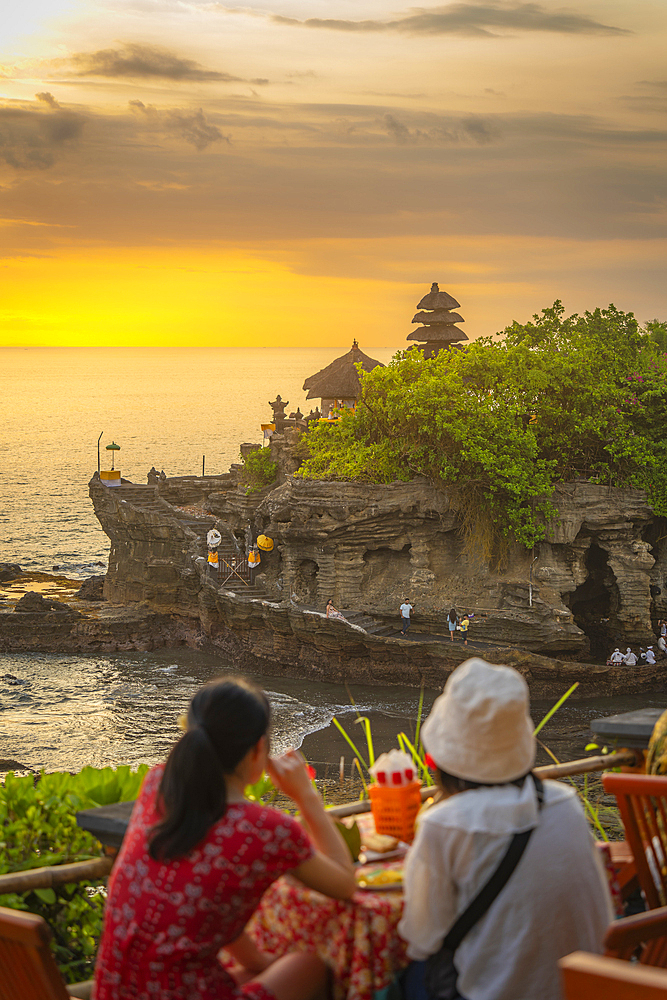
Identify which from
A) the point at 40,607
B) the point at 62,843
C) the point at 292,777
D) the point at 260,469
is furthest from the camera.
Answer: the point at 40,607

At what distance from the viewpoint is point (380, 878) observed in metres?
3.25

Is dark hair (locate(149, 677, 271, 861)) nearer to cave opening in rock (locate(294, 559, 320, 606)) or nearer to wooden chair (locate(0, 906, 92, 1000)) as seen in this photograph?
wooden chair (locate(0, 906, 92, 1000))

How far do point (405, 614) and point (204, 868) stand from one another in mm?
28362

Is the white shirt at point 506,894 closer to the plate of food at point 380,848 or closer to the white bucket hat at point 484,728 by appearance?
the white bucket hat at point 484,728

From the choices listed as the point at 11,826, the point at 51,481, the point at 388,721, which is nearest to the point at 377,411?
the point at 388,721

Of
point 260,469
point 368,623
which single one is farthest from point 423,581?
point 260,469

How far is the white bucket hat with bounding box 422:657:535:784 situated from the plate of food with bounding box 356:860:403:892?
0.54m

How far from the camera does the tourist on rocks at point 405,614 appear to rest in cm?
3091

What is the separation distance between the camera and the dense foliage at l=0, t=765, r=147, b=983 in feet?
13.4

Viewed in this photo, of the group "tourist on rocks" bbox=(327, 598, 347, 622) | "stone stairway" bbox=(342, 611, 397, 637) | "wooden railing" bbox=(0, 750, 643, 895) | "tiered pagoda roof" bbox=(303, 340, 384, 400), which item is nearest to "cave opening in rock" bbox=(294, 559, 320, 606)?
"tourist on rocks" bbox=(327, 598, 347, 622)

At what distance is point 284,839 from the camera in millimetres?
2879

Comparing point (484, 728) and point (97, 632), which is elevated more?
point (484, 728)

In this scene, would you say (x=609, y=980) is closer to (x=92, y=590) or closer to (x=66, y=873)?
(x=66, y=873)

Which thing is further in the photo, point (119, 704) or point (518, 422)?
point (119, 704)
